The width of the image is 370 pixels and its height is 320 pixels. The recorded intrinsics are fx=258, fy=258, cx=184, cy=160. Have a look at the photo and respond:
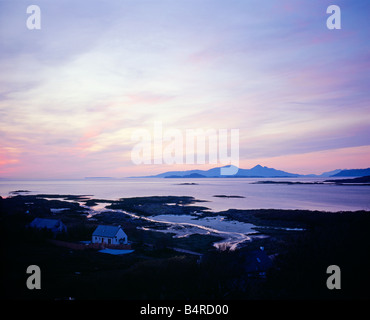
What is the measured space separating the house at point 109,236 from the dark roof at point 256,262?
60.4ft

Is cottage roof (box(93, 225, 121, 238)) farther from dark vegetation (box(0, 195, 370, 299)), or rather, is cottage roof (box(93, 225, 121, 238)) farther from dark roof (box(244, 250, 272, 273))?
dark roof (box(244, 250, 272, 273))

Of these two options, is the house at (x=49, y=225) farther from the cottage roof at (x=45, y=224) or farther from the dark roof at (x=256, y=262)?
the dark roof at (x=256, y=262)

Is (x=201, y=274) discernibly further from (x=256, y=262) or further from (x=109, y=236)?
(x=109, y=236)

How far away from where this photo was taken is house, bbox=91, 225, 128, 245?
3422cm

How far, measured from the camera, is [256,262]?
2236 centimetres

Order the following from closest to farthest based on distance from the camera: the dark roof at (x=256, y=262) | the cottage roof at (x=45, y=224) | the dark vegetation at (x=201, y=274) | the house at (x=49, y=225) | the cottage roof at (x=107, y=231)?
the dark vegetation at (x=201, y=274)
the dark roof at (x=256, y=262)
the cottage roof at (x=107, y=231)
the house at (x=49, y=225)
the cottage roof at (x=45, y=224)

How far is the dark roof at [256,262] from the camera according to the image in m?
21.7

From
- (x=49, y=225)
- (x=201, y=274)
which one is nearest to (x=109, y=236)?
(x=49, y=225)

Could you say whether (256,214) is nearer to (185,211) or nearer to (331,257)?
(185,211)

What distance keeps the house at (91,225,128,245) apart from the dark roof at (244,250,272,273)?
18424mm

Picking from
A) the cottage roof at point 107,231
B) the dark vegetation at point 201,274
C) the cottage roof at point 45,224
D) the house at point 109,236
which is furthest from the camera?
the cottage roof at point 45,224

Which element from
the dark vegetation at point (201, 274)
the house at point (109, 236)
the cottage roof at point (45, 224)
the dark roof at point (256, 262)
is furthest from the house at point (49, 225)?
the dark roof at point (256, 262)
